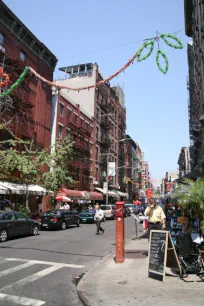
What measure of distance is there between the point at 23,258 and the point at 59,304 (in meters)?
4.94

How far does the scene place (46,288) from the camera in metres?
6.86

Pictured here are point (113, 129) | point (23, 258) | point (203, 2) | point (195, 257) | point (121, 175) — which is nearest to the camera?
point (195, 257)

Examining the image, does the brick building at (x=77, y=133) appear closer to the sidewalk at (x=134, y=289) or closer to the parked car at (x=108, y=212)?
the parked car at (x=108, y=212)

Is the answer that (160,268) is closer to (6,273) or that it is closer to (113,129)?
(6,273)

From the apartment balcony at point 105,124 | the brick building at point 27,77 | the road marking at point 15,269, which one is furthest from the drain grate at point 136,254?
the apartment balcony at point 105,124

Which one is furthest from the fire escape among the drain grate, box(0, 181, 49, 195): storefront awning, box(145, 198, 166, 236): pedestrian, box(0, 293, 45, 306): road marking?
box(0, 293, 45, 306): road marking

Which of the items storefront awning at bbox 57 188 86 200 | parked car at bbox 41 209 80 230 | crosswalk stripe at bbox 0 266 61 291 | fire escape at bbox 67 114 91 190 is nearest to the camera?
crosswalk stripe at bbox 0 266 61 291

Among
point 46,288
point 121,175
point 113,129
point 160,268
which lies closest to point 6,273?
point 46,288

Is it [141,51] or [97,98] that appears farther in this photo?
[97,98]

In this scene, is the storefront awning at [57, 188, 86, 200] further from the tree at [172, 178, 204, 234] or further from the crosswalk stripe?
the tree at [172, 178, 204, 234]

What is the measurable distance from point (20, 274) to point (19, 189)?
16838 millimetres

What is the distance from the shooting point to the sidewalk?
224 inches

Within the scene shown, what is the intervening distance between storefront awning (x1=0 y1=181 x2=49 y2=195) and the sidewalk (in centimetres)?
1606

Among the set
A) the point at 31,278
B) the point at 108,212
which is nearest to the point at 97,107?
the point at 108,212
